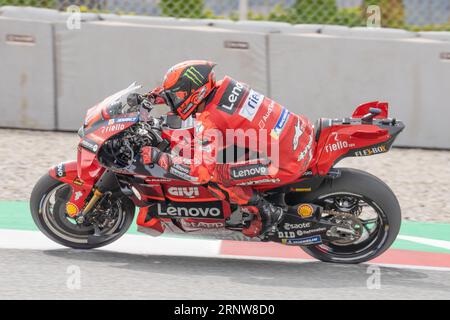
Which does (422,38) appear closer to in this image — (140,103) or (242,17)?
(242,17)

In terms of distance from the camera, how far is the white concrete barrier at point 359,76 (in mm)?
9688

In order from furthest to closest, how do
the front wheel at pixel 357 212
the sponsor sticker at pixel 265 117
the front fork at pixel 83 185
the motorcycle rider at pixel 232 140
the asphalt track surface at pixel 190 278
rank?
the front fork at pixel 83 185 < the front wheel at pixel 357 212 < the sponsor sticker at pixel 265 117 < the motorcycle rider at pixel 232 140 < the asphalt track surface at pixel 190 278

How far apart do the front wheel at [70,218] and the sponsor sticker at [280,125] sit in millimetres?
1149

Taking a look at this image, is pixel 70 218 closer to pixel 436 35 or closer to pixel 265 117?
pixel 265 117

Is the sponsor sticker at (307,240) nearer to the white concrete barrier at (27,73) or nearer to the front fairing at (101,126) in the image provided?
the front fairing at (101,126)

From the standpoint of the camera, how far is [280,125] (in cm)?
629

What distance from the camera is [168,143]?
21.0 feet

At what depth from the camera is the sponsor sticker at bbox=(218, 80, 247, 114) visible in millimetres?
6125

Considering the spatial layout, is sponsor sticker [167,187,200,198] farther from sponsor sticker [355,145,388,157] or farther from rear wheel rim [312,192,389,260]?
sponsor sticker [355,145,388,157]

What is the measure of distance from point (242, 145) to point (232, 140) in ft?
0.26

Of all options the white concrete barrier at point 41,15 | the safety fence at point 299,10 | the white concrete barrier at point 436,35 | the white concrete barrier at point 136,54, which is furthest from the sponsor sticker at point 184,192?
the white concrete barrier at point 436,35

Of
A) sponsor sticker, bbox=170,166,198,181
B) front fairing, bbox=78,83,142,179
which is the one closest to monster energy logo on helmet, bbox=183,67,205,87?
front fairing, bbox=78,83,142,179

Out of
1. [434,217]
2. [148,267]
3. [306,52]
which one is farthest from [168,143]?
[306,52]

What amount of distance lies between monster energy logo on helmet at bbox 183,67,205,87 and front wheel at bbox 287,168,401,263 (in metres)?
1.07
